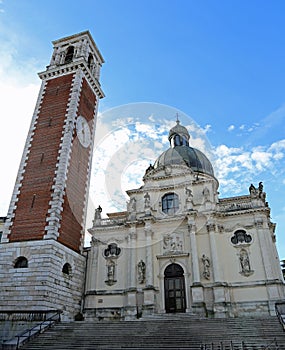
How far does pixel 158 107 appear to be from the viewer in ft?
59.5

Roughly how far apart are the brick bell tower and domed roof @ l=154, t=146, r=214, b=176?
7.94 metres

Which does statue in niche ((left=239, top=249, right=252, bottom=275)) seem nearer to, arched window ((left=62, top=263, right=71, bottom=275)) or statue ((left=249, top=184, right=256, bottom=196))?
statue ((left=249, top=184, right=256, bottom=196))

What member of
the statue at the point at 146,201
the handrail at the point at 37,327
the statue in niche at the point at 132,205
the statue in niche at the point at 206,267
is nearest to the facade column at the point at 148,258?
the statue at the point at 146,201

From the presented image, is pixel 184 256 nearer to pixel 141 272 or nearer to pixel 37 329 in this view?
pixel 141 272

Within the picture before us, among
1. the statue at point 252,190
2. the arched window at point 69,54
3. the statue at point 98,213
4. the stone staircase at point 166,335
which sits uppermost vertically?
the arched window at point 69,54

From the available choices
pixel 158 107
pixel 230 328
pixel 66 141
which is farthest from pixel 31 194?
pixel 230 328

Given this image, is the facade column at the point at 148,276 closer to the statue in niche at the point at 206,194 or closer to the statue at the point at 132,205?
the statue at the point at 132,205

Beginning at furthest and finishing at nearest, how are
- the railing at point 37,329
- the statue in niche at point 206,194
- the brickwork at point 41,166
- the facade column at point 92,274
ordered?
the statue in niche at point 206,194 < the facade column at point 92,274 < the brickwork at point 41,166 < the railing at point 37,329

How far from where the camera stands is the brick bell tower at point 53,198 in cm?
1897

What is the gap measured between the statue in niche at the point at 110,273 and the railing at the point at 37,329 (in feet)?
19.9

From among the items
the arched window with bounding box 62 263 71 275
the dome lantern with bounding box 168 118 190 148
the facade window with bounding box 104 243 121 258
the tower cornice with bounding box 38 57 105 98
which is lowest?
the arched window with bounding box 62 263 71 275

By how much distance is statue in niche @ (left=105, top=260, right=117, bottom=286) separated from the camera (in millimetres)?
23484

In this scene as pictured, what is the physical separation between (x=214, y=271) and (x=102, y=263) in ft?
29.1

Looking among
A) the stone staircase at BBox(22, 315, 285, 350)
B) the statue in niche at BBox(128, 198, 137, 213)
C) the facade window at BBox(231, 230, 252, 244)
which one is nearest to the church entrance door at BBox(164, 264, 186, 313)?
the facade window at BBox(231, 230, 252, 244)
